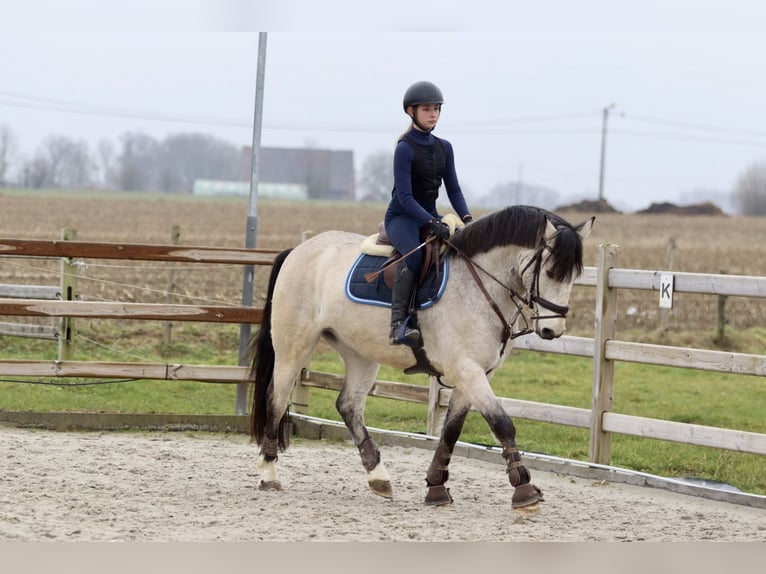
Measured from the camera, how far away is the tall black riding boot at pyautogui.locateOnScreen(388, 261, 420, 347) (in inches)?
252

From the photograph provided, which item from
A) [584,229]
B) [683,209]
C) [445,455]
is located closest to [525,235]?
[584,229]

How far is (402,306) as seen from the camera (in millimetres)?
6426

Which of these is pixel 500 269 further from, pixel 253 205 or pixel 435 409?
pixel 253 205

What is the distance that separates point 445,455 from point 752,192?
340 feet

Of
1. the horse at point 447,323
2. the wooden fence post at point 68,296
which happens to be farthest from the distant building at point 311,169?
the horse at point 447,323

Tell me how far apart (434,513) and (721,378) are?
27.6ft

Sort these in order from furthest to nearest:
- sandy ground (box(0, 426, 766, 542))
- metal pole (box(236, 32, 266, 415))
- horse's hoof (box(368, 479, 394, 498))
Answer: metal pole (box(236, 32, 266, 415)) < horse's hoof (box(368, 479, 394, 498)) < sandy ground (box(0, 426, 766, 542))

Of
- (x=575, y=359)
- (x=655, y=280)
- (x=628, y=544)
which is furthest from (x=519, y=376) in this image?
(x=628, y=544)

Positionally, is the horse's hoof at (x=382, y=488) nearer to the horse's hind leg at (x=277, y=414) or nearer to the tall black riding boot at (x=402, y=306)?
the horse's hind leg at (x=277, y=414)

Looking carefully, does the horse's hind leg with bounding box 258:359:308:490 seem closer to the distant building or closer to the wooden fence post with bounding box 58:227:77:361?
the wooden fence post with bounding box 58:227:77:361

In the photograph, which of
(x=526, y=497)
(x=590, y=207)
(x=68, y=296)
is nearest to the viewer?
(x=526, y=497)

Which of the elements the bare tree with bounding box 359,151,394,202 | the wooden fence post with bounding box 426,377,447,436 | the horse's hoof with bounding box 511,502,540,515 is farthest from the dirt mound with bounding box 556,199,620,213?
the horse's hoof with bounding box 511,502,540,515

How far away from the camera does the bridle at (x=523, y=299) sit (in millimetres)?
6008

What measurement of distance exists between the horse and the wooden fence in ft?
4.21
